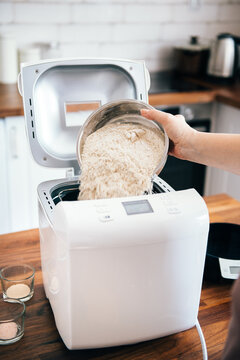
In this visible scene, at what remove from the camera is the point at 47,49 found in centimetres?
227

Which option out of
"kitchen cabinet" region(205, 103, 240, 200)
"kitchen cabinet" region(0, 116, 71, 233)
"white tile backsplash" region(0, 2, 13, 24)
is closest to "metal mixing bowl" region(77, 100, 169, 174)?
"kitchen cabinet" region(0, 116, 71, 233)

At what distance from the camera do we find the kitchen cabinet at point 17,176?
1.88 m

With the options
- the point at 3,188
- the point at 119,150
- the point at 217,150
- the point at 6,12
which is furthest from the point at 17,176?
the point at 217,150

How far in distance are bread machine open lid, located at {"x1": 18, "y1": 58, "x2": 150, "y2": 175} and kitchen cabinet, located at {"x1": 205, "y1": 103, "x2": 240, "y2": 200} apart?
1.28 metres

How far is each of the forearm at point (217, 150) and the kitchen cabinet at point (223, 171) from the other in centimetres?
137

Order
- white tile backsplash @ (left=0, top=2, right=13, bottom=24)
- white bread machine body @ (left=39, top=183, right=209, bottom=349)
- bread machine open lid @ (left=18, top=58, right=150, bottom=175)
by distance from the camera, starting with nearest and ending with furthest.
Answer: white bread machine body @ (left=39, top=183, right=209, bottom=349)
bread machine open lid @ (left=18, top=58, right=150, bottom=175)
white tile backsplash @ (left=0, top=2, right=13, bottom=24)

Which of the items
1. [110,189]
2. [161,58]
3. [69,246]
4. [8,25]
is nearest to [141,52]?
[161,58]

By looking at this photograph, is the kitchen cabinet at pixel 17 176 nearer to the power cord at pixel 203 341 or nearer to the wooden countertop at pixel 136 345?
the wooden countertop at pixel 136 345

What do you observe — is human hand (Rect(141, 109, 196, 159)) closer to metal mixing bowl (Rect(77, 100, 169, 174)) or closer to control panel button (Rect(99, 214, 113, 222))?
metal mixing bowl (Rect(77, 100, 169, 174))

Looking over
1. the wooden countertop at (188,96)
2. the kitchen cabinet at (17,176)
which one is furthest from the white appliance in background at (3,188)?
the wooden countertop at (188,96)

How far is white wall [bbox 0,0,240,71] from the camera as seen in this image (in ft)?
7.55

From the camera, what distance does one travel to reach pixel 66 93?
1079mm

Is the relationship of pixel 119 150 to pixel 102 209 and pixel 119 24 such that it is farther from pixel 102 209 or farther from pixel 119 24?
pixel 119 24

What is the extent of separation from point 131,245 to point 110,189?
160 mm
